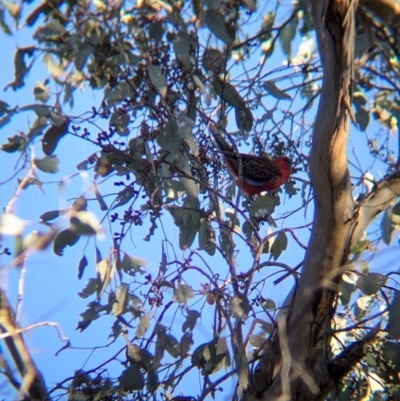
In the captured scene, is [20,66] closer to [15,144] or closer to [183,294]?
[15,144]

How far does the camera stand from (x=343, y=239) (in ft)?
6.26

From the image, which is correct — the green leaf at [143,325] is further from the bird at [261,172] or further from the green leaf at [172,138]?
the bird at [261,172]

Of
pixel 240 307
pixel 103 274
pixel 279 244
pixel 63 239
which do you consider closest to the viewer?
pixel 63 239

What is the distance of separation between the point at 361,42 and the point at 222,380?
124 centimetres

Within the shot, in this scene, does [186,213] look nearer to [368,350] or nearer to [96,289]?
[96,289]

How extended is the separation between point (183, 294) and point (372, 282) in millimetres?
568

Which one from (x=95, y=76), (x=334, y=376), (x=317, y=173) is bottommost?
(x=334, y=376)

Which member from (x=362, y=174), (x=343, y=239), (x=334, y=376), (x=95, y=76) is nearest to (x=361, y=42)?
(x=362, y=174)

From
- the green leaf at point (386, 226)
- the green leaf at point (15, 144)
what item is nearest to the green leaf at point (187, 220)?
the green leaf at point (15, 144)

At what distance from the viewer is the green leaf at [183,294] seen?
1847 millimetres

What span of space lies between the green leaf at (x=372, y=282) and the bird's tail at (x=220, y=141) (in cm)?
73

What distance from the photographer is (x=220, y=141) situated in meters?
2.45

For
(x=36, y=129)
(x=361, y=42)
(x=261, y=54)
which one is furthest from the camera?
(x=261, y=54)

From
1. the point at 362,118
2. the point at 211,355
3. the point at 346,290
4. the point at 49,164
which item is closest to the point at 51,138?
the point at 49,164
